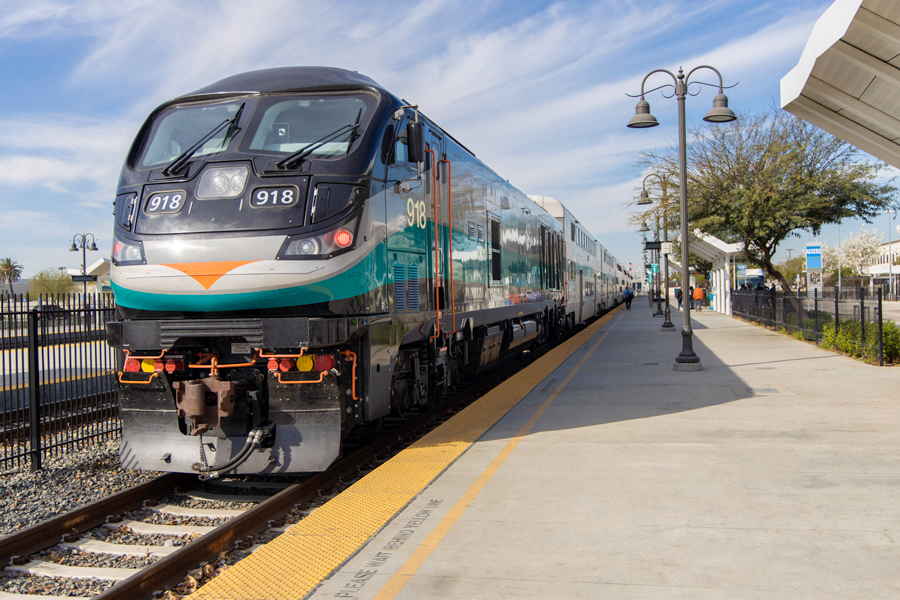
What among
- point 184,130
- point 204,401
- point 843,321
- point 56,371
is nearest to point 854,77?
point 843,321

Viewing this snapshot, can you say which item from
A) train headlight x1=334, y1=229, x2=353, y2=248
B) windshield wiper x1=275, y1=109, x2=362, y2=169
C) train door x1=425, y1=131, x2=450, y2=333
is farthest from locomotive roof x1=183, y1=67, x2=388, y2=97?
train headlight x1=334, y1=229, x2=353, y2=248

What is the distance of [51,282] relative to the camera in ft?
198

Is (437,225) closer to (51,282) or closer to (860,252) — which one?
(51,282)

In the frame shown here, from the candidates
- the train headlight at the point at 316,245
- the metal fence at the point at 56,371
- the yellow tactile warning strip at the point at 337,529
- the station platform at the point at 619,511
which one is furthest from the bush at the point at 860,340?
the metal fence at the point at 56,371

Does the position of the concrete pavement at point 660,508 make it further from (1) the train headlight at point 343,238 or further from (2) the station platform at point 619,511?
(1) the train headlight at point 343,238

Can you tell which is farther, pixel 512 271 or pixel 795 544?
pixel 512 271

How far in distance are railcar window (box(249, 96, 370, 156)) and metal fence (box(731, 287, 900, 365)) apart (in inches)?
416

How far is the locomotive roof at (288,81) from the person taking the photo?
643 centimetres

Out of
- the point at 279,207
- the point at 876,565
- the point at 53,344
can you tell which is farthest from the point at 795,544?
the point at 53,344

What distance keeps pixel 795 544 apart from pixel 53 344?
280 inches

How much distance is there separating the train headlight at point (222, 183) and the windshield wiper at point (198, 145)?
33cm

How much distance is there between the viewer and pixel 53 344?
733cm

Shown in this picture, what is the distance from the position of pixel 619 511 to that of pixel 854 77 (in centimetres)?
799

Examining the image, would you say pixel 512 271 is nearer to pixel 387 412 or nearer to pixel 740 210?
pixel 387 412
